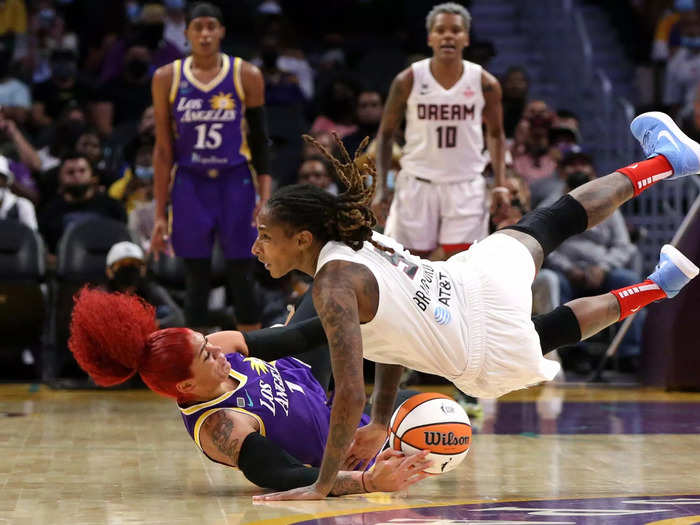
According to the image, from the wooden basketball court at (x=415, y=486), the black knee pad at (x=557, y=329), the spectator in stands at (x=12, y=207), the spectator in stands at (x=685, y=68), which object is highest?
the spectator in stands at (x=685, y=68)

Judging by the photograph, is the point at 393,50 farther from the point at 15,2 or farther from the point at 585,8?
the point at 15,2

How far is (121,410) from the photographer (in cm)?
780

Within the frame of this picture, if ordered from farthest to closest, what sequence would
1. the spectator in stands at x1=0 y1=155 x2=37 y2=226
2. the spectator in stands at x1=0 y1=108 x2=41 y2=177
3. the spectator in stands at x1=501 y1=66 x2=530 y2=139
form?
the spectator in stands at x1=501 y1=66 x2=530 y2=139 → the spectator in stands at x1=0 y1=108 x2=41 y2=177 → the spectator in stands at x1=0 y1=155 x2=37 y2=226

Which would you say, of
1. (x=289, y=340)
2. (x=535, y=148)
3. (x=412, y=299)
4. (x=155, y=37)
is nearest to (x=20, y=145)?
(x=155, y=37)

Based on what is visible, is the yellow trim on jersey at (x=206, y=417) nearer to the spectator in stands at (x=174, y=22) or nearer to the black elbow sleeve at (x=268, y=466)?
the black elbow sleeve at (x=268, y=466)

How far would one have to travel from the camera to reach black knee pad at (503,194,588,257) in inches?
196

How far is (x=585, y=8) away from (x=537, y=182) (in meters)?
5.49

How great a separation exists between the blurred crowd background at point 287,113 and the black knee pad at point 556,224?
2.27 m

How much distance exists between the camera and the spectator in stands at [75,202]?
10266 mm

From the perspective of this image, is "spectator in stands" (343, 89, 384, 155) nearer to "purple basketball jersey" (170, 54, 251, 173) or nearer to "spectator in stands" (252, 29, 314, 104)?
"spectator in stands" (252, 29, 314, 104)

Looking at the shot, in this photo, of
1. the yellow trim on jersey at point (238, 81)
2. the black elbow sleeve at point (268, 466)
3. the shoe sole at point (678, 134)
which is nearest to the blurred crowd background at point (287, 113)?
the yellow trim on jersey at point (238, 81)

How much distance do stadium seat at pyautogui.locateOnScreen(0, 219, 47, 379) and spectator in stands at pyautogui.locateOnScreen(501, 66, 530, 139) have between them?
5004 mm

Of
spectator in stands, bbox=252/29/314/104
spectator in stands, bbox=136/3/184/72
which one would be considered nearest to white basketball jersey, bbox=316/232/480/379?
spectator in stands, bbox=252/29/314/104

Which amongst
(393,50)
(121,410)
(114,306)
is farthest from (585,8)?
(114,306)
